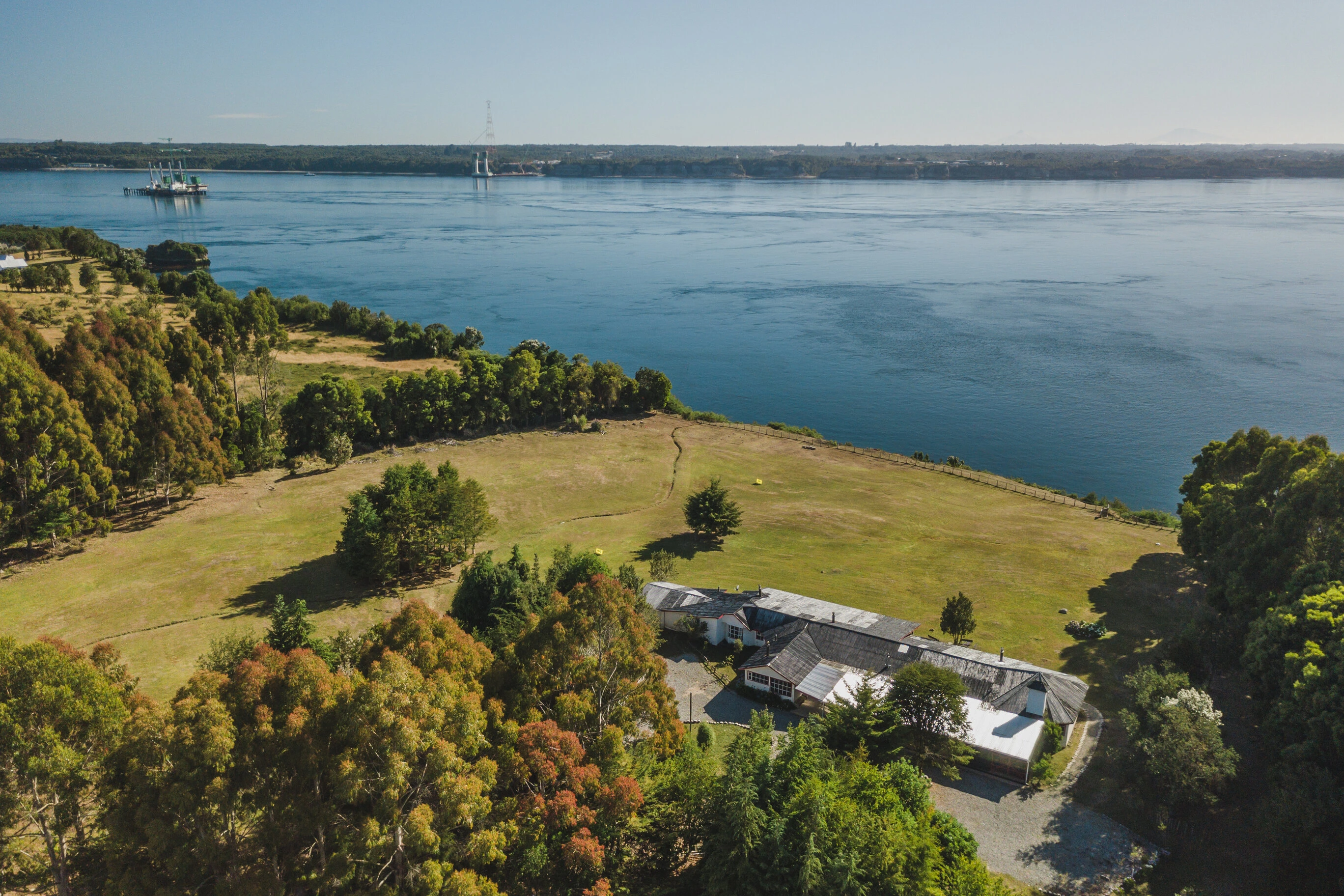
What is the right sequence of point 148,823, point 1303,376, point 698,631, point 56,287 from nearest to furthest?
point 148,823 → point 698,631 → point 1303,376 → point 56,287

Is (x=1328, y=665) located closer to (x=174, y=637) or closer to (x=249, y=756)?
(x=249, y=756)

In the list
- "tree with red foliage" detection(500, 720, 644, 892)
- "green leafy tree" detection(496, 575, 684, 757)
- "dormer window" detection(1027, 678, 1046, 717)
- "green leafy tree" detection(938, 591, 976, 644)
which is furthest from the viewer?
"green leafy tree" detection(938, 591, 976, 644)

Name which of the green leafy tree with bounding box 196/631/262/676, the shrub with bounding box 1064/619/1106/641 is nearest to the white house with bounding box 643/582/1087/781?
the shrub with bounding box 1064/619/1106/641

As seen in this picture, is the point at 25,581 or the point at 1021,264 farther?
the point at 1021,264

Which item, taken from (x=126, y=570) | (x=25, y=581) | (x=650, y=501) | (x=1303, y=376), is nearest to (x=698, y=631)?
(x=650, y=501)

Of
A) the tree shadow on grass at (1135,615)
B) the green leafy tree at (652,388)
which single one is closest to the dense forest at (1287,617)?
the tree shadow on grass at (1135,615)

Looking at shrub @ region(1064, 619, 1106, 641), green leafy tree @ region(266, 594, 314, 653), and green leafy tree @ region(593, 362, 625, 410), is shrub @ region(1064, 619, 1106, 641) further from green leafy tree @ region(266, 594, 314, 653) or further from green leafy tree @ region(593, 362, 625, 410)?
green leafy tree @ region(593, 362, 625, 410)

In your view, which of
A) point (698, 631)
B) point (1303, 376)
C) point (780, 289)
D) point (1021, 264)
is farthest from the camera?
point (1021, 264)
